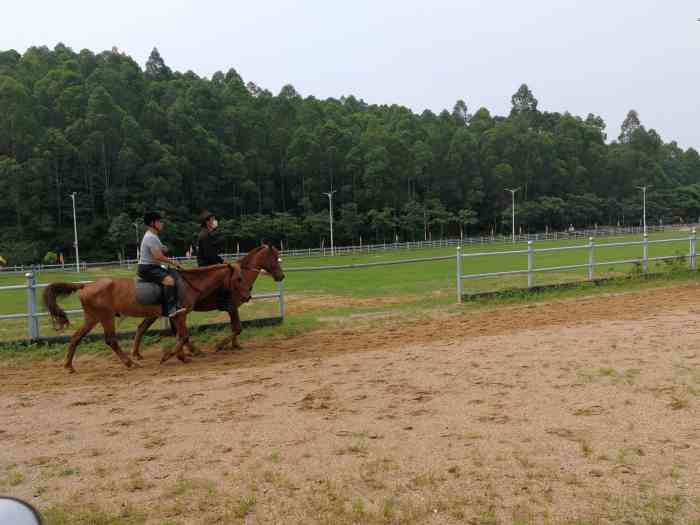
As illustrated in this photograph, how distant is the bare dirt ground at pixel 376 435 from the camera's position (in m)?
3.37

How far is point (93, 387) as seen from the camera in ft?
21.9

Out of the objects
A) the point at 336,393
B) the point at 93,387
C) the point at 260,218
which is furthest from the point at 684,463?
the point at 260,218

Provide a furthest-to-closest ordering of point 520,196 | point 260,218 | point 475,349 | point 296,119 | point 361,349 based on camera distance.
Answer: point 520,196 → point 296,119 → point 260,218 → point 361,349 → point 475,349

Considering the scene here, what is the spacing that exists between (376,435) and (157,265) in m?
4.60

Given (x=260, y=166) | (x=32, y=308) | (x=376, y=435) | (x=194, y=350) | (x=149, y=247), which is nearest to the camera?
(x=376, y=435)

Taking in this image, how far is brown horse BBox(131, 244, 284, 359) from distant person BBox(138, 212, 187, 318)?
49 centimetres

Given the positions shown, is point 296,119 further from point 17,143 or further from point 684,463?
point 684,463

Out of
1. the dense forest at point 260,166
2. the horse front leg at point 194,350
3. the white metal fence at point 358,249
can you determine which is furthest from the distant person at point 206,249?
the dense forest at point 260,166

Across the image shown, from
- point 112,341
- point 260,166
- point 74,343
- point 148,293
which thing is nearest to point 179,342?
point 148,293

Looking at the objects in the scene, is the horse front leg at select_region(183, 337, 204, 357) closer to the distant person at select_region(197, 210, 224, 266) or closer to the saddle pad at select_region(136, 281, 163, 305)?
the saddle pad at select_region(136, 281, 163, 305)

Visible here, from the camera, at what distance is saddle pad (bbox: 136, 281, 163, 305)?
7.79m

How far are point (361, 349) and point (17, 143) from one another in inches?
2864

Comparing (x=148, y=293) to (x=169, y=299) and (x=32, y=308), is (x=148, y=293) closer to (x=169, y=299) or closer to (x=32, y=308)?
(x=169, y=299)

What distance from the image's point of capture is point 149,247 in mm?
7625
